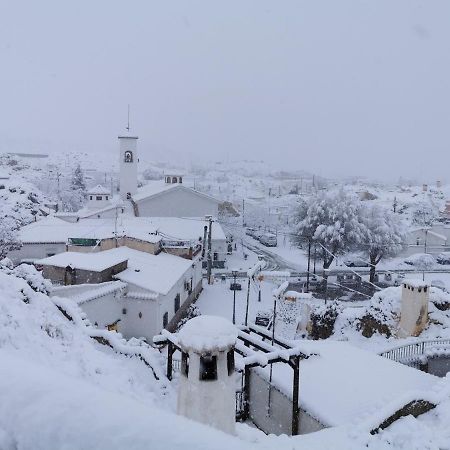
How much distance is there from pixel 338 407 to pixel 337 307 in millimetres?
10938

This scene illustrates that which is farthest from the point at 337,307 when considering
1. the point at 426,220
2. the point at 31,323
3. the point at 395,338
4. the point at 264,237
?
the point at 426,220

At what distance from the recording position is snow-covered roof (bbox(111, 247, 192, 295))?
19016mm

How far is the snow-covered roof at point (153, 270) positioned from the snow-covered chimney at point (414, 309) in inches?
380

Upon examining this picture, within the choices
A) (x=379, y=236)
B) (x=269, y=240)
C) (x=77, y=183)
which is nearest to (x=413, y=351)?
(x=379, y=236)

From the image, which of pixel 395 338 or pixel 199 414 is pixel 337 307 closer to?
pixel 395 338

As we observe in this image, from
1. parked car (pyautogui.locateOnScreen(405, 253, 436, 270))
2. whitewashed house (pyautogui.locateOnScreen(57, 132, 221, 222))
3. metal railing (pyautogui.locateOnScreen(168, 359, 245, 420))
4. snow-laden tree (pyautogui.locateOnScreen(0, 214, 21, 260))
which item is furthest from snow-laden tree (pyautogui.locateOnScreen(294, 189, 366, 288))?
metal railing (pyautogui.locateOnScreen(168, 359, 245, 420))

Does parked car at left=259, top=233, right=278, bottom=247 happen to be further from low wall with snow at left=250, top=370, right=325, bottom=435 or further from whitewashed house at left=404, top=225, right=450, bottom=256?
low wall with snow at left=250, top=370, right=325, bottom=435

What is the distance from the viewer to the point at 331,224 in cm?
3553

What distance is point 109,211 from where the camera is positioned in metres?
40.9

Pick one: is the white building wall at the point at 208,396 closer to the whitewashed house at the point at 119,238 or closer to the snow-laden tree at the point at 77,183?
the whitewashed house at the point at 119,238

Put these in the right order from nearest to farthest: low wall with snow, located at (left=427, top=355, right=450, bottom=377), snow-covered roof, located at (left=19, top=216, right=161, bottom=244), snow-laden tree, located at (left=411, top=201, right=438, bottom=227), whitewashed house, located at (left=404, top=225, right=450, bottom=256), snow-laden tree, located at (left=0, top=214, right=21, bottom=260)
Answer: low wall with snow, located at (left=427, top=355, right=450, bottom=377)
snow-covered roof, located at (left=19, top=216, right=161, bottom=244)
snow-laden tree, located at (left=0, top=214, right=21, bottom=260)
whitewashed house, located at (left=404, top=225, right=450, bottom=256)
snow-laden tree, located at (left=411, top=201, right=438, bottom=227)

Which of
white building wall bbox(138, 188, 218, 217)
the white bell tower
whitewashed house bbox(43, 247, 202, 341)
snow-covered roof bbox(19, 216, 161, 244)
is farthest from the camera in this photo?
the white bell tower

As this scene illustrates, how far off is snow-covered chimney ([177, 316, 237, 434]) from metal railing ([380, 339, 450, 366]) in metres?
10.6

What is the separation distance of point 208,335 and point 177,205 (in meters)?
35.7
